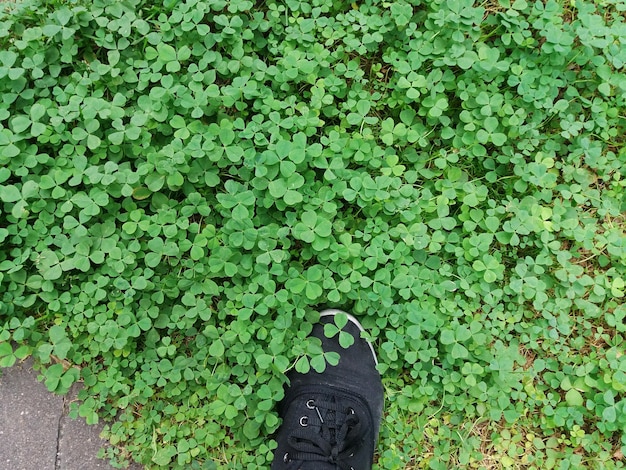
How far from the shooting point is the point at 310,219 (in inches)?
100.0

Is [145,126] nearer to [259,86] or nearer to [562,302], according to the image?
[259,86]

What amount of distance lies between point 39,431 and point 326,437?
1603 millimetres

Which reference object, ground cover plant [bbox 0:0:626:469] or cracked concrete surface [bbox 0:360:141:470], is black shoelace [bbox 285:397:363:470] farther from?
cracked concrete surface [bbox 0:360:141:470]

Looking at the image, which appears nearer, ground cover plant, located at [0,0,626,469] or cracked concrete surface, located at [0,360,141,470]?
ground cover plant, located at [0,0,626,469]

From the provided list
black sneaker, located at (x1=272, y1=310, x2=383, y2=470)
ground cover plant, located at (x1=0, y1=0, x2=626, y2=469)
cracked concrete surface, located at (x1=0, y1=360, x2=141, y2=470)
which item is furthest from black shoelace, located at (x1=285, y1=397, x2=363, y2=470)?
cracked concrete surface, located at (x1=0, y1=360, x2=141, y2=470)

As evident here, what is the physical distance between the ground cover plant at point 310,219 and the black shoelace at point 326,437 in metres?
0.18

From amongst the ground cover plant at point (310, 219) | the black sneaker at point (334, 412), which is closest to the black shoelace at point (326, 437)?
the black sneaker at point (334, 412)

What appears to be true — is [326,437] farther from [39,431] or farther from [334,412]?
[39,431]

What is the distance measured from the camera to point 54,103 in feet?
8.67

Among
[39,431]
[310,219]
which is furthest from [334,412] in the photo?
[39,431]

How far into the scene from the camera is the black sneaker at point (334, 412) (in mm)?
2561

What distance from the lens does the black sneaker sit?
256 centimetres

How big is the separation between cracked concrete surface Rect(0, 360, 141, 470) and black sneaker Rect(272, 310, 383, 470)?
1.05 metres

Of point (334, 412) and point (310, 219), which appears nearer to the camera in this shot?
point (310, 219)
